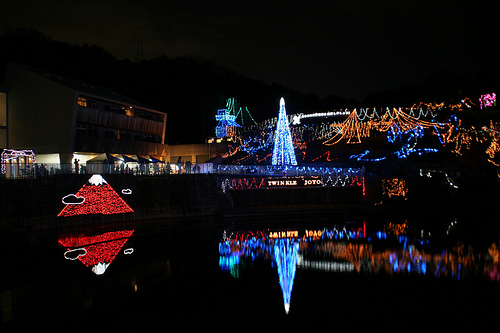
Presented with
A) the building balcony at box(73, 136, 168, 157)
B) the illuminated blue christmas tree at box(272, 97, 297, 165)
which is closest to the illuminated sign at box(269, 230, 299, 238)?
the illuminated blue christmas tree at box(272, 97, 297, 165)

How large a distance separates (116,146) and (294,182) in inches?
678

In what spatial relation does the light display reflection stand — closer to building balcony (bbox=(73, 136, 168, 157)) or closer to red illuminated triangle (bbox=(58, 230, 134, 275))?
red illuminated triangle (bbox=(58, 230, 134, 275))

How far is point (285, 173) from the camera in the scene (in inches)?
1224

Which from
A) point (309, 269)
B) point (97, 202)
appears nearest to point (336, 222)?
point (309, 269)

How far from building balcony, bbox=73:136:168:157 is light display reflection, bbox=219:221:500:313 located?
56.7 ft

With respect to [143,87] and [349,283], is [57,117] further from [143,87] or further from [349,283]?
[349,283]

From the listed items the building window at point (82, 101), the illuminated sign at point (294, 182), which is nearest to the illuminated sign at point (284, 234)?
the illuminated sign at point (294, 182)

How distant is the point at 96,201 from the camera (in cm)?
2398

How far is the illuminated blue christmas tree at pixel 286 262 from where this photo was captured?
1357 cm

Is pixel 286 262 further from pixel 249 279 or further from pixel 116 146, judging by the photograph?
pixel 116 146

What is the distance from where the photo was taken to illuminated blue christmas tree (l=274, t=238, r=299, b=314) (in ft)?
44.5

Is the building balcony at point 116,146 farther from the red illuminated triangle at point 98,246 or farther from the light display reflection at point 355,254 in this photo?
the light display reflection at point 355,254

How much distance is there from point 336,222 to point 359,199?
6.28 m

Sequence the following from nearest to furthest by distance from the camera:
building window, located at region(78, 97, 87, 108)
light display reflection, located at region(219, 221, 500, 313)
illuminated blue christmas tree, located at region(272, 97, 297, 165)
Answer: light display reflection, located at region(219, 221, 500, 313) → illuminated blue christmas tree, located at region(272, 97, 297, 165) → building window, located at region(78, 97, 87, 108)
